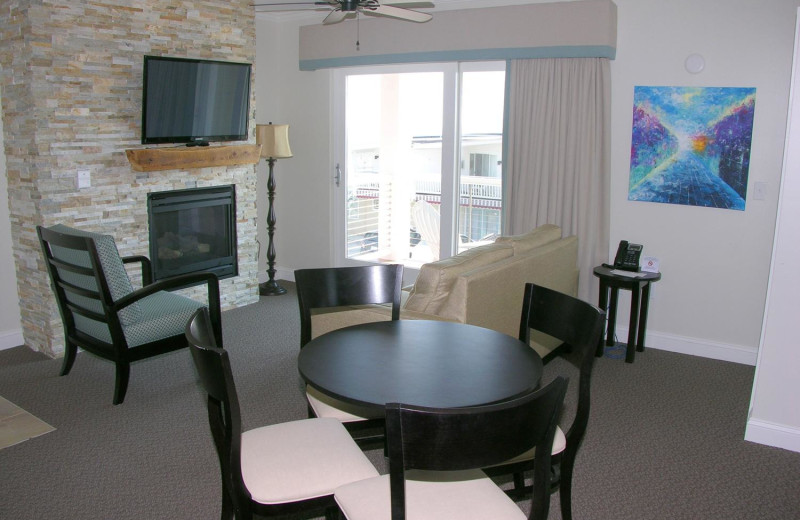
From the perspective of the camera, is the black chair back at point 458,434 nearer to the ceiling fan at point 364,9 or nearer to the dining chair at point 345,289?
the dining chair at point 345,289

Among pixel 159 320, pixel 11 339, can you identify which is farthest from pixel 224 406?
pixel 11 339

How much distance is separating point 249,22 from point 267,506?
442 centimetres

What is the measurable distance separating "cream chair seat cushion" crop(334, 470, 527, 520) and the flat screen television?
136 inches

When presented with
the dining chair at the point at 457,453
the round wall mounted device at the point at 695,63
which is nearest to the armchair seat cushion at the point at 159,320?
the dining chair at the point at 457,453

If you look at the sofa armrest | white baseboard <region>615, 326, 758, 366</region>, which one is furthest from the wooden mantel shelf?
white baseboard <region>615, 326, 758, 366</region>

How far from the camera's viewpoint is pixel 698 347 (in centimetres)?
471

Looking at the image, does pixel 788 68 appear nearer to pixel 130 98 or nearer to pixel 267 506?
pixel 267 506

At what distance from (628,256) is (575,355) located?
2332 millimetres

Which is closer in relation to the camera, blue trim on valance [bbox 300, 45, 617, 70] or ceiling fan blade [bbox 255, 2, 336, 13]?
ceiling fan blade [bbox 255, 2, 336, 13]

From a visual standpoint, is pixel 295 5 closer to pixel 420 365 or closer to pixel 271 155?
pixel 271 155

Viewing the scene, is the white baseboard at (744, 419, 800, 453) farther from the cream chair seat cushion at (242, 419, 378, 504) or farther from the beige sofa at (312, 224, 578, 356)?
the cream chair seat cushion at (242, 419, 378, 504)

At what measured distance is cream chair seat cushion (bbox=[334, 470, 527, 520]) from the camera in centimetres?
191

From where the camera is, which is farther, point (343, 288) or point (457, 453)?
point (343, 288)

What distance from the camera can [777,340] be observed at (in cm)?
326
